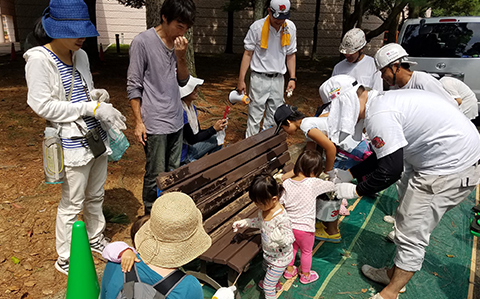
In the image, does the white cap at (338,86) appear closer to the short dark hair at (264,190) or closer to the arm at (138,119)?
the short dark hair at (264,190)

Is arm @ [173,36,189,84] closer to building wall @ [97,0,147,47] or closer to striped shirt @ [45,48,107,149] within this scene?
striped shirt @ [45,48,107,149]

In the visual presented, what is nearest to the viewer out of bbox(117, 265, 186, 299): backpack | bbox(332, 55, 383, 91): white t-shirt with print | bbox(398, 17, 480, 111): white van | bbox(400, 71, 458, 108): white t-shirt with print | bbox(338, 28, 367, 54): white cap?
bbox(117, 265, 186, 299): backpack

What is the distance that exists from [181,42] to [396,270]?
251cm

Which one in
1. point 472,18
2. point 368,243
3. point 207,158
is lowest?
point 368,243

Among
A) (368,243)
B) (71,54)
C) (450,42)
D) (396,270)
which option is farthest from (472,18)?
(71,54)

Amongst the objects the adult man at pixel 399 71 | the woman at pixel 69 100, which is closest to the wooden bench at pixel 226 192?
the woman at pixel 69 100

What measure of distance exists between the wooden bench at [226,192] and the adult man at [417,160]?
2.99ft

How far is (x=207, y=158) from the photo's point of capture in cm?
315

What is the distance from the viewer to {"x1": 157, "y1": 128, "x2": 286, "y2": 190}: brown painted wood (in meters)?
2.71

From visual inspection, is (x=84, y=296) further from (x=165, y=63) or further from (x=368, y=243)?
(x=368, y=243)

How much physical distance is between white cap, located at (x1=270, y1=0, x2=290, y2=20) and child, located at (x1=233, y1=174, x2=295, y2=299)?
99.2 inches

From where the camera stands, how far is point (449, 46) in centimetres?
722

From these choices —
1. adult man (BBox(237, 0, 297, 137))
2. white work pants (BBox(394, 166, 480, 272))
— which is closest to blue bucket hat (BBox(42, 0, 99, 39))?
adult man (BBox(237, 0, 297, 137))

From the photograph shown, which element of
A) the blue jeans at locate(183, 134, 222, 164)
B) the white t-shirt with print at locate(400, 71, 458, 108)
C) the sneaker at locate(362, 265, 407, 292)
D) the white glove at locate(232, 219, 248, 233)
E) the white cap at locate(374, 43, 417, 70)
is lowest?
the sneaker at locate(362, 265, 407, 292)
